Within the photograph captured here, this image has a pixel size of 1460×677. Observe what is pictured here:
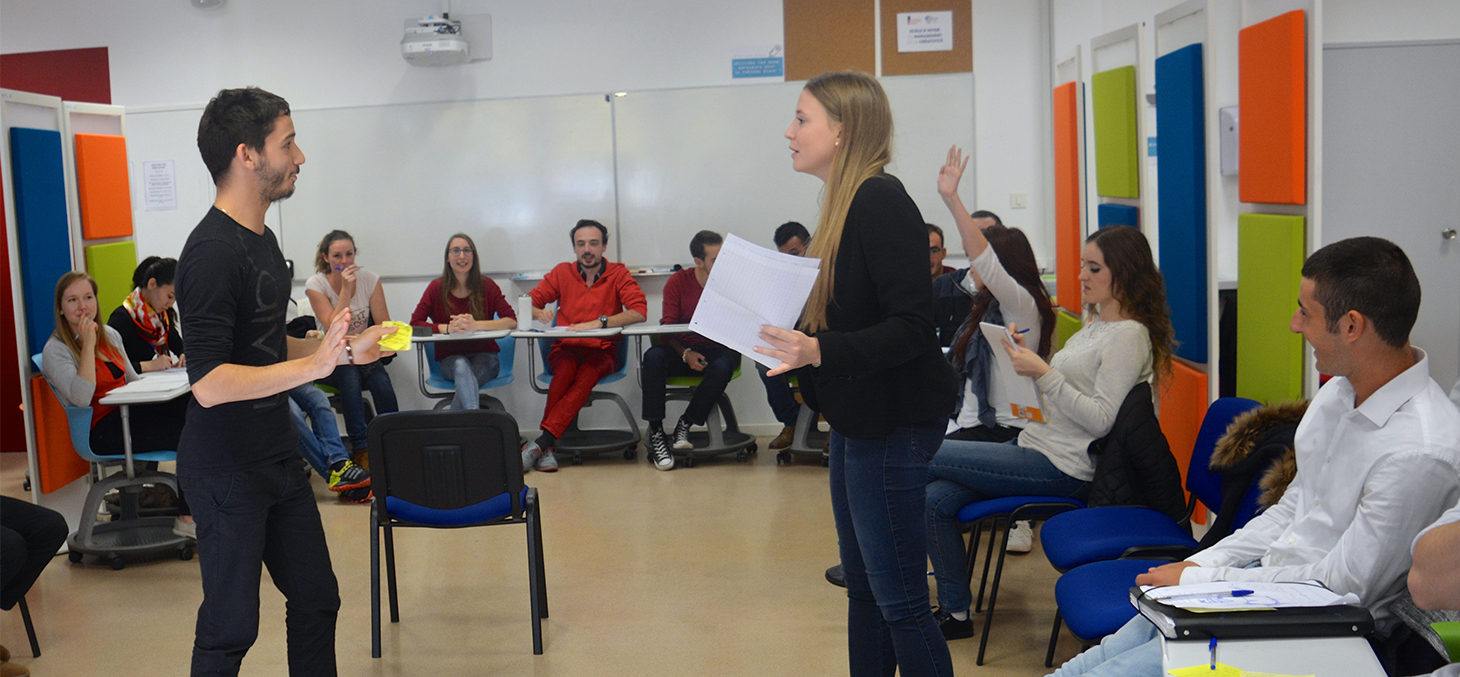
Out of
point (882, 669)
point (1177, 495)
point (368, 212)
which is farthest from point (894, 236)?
point (368, 212)

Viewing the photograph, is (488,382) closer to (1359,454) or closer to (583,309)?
(583,309)

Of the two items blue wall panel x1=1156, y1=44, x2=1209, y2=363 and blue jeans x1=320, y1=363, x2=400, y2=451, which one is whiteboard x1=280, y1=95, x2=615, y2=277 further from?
blue wall panel x1=1156, y1=44, x2=1209, y2=363

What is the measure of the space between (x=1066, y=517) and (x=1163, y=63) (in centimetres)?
160

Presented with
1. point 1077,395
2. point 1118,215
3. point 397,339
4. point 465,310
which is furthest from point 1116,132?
point 465,310

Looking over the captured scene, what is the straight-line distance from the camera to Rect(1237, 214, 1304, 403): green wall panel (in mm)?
2613

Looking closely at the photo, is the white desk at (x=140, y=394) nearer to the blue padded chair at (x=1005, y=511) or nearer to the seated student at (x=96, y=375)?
the seated student at (x=96, y=375)

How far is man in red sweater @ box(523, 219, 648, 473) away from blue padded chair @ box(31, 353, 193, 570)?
192cm

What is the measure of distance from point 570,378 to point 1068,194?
111 inches

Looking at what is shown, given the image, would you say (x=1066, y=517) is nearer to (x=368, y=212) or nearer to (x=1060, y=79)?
(x=1060, y=79)

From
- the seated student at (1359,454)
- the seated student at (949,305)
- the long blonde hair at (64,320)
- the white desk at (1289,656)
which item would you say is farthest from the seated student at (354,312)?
the white desk at (1289,656)

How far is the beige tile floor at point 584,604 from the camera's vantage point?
3.05 meters

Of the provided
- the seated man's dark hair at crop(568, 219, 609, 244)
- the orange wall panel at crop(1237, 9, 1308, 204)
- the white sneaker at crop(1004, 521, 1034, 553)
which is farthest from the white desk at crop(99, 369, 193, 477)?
the orange wall panel at crop(1237, 9, 1308, 204)

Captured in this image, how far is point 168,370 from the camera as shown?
4.54 meters

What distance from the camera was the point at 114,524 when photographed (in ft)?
14.3
